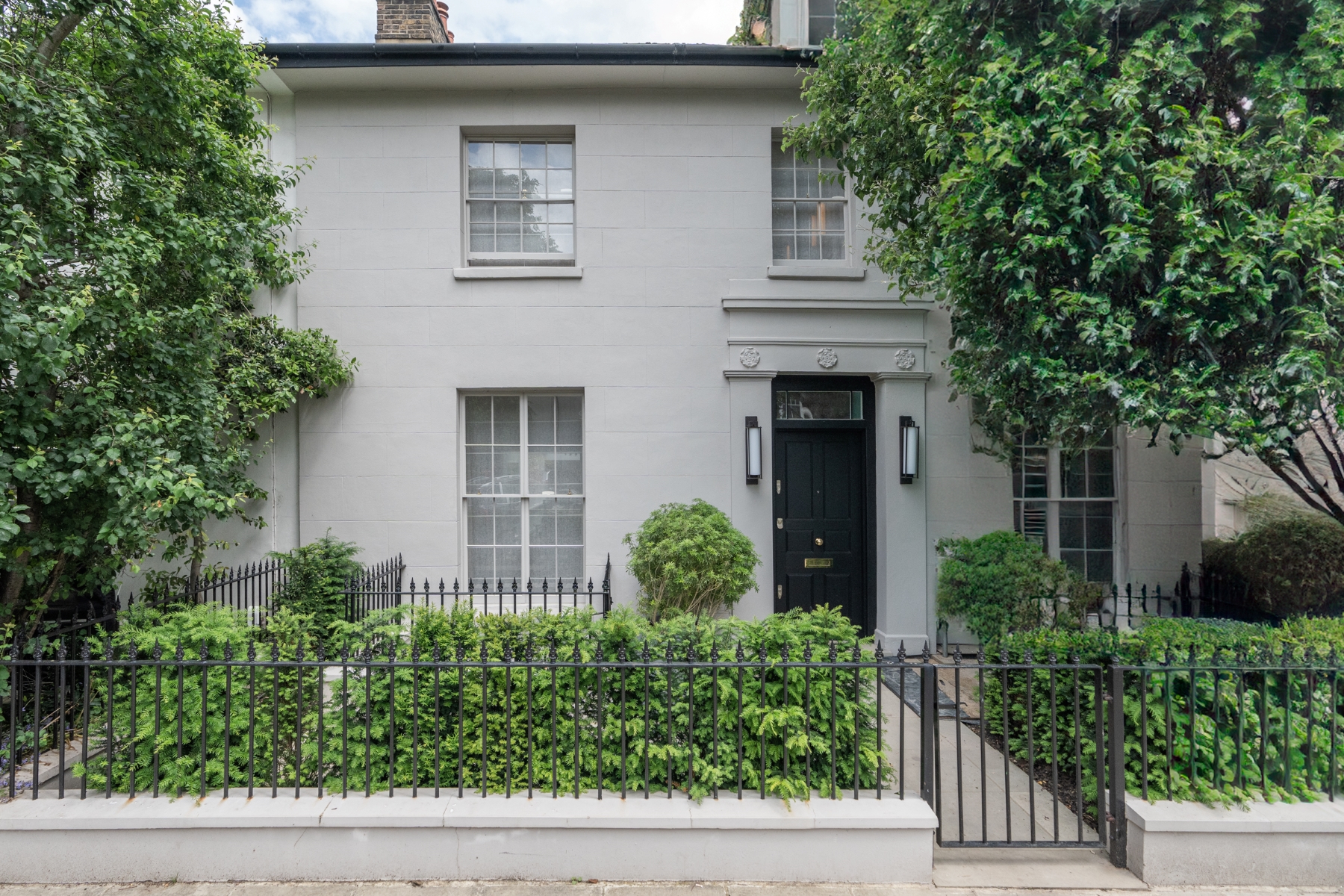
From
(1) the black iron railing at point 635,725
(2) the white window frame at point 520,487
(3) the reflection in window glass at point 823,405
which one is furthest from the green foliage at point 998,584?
(2) the white window frame at point 520,487

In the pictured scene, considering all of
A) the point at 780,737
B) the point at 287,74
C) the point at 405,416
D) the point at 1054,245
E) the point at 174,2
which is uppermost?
the point at 287,74

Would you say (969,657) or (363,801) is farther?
(969,657)

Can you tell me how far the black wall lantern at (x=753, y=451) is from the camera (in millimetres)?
7609

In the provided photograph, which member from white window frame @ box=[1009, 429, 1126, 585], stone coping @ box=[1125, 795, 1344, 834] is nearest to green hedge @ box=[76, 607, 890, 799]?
stone coping @ box=[1125, 795, 1344, 834]

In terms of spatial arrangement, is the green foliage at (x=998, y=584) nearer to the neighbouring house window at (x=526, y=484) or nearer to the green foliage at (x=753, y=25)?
the neighbouring house window at (x=526, y=484)

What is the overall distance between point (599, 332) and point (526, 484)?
203cm

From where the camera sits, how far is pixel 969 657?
313 inches

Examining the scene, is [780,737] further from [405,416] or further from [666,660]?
[405,416]

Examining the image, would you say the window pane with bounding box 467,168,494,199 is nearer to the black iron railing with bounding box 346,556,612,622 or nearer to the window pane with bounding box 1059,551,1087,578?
the black iron railing with bounding box 346,556,612,622

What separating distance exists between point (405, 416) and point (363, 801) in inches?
198

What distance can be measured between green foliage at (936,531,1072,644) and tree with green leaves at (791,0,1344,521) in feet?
6.63

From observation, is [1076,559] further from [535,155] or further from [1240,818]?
[535,155]

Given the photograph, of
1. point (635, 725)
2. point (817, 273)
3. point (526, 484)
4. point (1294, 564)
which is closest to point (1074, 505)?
point (1294, 564)

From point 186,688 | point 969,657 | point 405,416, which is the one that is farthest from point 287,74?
point 969,657
